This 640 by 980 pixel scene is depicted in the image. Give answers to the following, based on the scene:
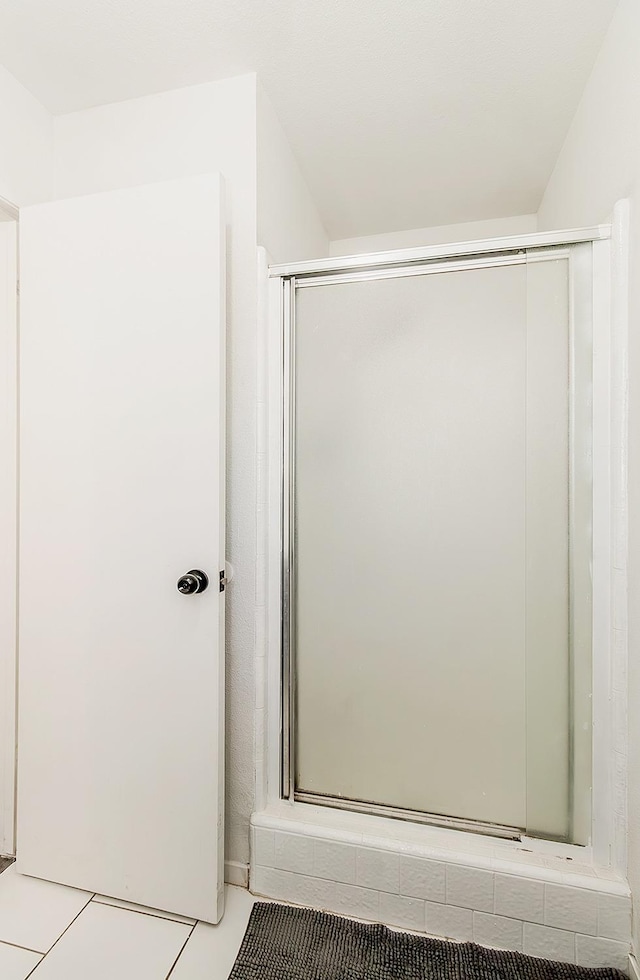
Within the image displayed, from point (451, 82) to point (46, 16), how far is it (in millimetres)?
1155

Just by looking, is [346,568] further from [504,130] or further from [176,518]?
[504,130]

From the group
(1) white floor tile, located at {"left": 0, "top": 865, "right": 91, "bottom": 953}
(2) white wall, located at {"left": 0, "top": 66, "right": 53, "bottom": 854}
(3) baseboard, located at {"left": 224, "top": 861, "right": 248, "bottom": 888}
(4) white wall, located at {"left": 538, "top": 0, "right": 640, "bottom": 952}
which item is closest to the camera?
(4) white wall, located at {"left": 538, "top": 0, "right": 640, "bottom": 952}

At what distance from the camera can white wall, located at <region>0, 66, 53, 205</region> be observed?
155cm

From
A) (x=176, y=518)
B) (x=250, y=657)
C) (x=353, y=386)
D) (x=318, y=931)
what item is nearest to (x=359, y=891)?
(x=318, y=931)

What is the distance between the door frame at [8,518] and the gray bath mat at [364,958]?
88 centimetres

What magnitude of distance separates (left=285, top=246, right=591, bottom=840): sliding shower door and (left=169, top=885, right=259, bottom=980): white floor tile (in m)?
0.33

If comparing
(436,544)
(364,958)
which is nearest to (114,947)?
(364,958)

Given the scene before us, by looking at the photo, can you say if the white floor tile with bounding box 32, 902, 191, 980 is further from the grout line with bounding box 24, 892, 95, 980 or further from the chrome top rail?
the chrome top rail

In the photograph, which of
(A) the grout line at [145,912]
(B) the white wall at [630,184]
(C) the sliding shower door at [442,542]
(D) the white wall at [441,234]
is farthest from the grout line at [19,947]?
(D) the white wall at [441,234]

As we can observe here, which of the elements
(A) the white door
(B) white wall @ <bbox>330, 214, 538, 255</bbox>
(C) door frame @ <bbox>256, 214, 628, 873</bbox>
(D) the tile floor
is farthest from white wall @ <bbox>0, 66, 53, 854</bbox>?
(B) white wall @ <bbox>330, 214, 538, 255</bbox>

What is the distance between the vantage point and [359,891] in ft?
4.66

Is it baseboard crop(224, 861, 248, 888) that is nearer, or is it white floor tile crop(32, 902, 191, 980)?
white floor tile crop(32, 902, 191, 980)

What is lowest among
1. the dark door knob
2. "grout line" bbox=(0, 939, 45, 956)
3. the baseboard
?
"grout line" bbox=(0, 939, 45, 956)

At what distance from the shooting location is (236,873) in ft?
5.04
